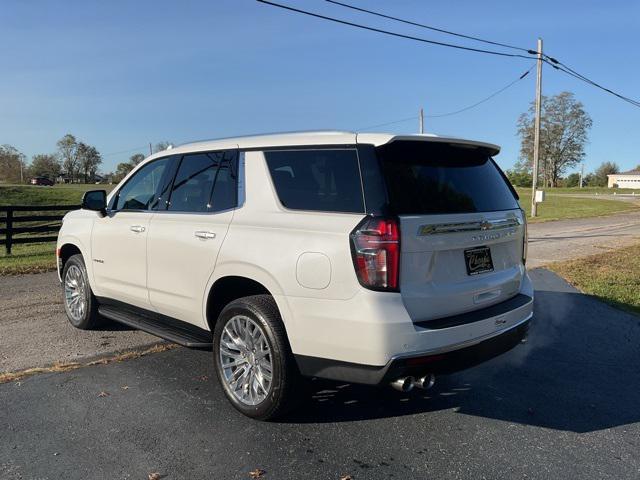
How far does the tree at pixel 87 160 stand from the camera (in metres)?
106

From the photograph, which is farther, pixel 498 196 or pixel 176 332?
pixel 176 332

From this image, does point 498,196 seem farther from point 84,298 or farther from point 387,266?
point 84,298

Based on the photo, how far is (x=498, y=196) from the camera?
4.09 metres

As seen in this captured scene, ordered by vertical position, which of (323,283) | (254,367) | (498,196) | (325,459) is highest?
(498,196)

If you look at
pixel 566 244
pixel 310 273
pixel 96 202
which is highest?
pixel 96 202

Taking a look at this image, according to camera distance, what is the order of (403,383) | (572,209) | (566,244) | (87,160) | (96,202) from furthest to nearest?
(87,160) → (572,209) → (566,244) → (96,202) → (403,383)

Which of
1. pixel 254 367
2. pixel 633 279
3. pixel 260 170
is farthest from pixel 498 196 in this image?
pixel 633 279

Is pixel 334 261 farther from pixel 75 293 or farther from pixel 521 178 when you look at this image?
pixel 521 178

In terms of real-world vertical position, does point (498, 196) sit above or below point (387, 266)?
above

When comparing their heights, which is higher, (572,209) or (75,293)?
(75,293)

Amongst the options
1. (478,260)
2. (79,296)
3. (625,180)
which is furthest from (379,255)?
(625,180)

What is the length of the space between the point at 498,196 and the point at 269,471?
8.17 feet

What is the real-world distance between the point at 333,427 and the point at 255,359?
2.27 ft

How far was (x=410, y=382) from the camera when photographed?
10.7ft
